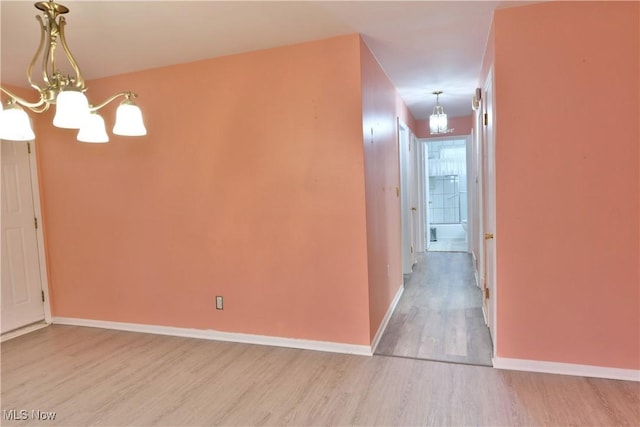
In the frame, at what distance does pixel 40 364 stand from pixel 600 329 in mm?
3842

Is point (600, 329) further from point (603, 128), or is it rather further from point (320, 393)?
point (320, 393)

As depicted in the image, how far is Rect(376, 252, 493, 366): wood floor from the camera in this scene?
9.37 feet

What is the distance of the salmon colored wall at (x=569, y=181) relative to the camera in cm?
225

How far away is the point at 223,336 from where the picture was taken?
325 cm

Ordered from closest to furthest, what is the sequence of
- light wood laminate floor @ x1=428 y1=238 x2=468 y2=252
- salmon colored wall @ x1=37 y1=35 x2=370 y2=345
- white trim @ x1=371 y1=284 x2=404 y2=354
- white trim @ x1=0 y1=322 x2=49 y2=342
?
salmon colored wall @ x1=37 y1=35 x2=370 y2=345, white trim @ x1=371 y1=284 x2=404 y2=354, white trim @ x1=0 y1=322 x2=49 y2=342, light wood laminate floor @ x1=428 y1=238 x2=468 y2=252

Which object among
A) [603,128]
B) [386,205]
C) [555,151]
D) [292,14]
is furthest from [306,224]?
[603,128]

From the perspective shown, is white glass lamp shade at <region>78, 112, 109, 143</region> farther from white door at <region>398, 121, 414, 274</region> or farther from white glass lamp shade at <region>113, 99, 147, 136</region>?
white door at <region>398, 121, 414, 274</region>

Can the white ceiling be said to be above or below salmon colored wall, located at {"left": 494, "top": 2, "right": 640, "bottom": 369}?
above

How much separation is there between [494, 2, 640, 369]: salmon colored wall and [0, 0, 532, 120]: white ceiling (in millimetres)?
427

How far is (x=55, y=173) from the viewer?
3748mm

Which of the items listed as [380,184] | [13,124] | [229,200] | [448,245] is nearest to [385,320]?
[380,184]

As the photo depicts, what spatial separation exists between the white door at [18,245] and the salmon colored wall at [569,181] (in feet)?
13.4

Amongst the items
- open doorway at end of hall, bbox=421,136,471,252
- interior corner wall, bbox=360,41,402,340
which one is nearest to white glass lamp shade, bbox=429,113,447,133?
interior corner wall, bbox=360,41,402,340

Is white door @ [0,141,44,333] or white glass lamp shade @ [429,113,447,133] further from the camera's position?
white glass lamp shade @ [429,113,447,133]
